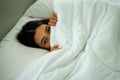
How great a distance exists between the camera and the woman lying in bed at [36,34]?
1.12m

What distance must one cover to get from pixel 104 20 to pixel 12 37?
0.58 meters

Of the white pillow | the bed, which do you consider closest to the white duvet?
the bed

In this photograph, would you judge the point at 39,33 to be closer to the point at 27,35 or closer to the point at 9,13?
the point at 27,35

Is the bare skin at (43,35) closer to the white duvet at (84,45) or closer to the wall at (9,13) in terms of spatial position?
the white duvet at (84,45)

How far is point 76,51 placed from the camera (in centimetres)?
92

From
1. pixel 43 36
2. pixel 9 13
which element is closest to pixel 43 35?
pixel 43 36

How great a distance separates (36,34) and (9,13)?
214mm

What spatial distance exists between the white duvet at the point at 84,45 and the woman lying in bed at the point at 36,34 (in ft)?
0.27

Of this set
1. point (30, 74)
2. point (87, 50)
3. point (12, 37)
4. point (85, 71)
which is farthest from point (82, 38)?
point (12, 37)

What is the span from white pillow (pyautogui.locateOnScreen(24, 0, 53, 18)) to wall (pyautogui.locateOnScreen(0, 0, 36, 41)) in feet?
0.17

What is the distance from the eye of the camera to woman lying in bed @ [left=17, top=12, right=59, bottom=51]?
1.12m

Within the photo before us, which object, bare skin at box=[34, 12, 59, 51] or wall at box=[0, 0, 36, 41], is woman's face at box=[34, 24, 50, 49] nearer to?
bare skin at box=[34, 12, 59, 51]

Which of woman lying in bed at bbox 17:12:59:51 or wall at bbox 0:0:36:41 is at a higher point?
Answer: wall at bbox 0:0:36:41

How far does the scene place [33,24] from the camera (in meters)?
1.21
